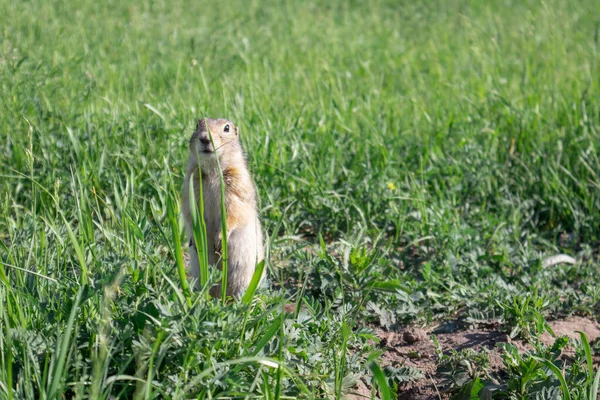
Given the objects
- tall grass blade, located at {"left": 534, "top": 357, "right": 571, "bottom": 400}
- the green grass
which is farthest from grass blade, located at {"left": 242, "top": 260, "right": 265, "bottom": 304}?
tall grass blade, located at {"left": 534, "top": 357, "right": 571, "bottom": 400}

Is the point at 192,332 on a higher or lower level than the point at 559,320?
higher

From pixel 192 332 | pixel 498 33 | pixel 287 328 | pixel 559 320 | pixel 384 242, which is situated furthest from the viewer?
pixel 498 33

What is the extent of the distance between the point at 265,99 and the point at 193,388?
334 centimetres

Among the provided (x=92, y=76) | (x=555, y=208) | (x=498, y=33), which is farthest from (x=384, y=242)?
(x=498, y=33)

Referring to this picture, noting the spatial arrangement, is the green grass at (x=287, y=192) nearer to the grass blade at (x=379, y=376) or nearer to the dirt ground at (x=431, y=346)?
the dirt ground at (x=431, y=346)

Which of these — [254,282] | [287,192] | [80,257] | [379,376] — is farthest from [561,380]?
[287,192]

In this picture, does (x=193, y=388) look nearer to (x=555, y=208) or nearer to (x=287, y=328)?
(x=287, y=328)

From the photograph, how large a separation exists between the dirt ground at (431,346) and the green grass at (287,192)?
3.1 inches

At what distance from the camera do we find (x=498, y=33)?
792cm

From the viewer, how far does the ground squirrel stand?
3.66 metres

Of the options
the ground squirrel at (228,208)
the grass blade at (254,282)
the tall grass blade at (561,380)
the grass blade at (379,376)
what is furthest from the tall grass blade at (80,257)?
the tall grass blade at (561,380)

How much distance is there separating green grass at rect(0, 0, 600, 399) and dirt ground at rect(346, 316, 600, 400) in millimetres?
80

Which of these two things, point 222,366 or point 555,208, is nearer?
point 222,366

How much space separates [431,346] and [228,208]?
1174mm
